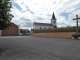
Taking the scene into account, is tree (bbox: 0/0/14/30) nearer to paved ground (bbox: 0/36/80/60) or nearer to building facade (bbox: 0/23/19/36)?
paved ground (bbox: 0/36/80/60)

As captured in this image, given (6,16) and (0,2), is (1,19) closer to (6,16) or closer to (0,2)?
(6,16)

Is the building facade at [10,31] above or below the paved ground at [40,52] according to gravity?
above

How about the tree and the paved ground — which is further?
the tree

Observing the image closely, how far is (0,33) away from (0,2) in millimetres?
31422

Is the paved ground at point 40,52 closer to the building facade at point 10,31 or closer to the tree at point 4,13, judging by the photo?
the tree at point 4,13

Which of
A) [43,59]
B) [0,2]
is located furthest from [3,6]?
[43,59]

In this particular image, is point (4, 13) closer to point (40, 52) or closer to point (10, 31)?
point (40, 52)

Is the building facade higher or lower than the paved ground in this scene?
higher

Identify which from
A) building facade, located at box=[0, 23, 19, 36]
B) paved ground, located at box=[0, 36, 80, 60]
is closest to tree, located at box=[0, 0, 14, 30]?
paved ground, located at box=[0, 36, 80, 60]

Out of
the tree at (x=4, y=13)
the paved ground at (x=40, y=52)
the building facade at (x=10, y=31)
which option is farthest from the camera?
the building facade at (x=10, y=31)

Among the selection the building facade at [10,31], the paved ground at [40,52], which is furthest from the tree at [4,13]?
the building facade at [10,31]

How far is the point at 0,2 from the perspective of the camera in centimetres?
558

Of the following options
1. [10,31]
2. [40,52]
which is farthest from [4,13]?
[10,31]

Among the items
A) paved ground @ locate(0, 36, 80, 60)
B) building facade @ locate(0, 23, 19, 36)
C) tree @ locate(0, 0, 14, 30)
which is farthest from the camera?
building facade @ locate(0, 23, 19, 36)
